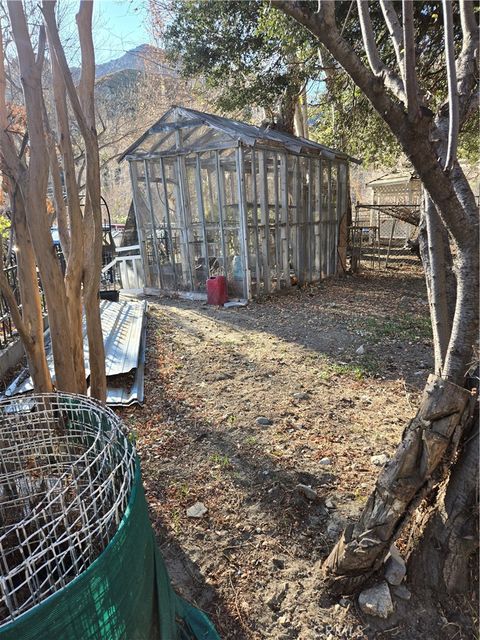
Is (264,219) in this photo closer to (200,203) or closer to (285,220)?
(285,220)

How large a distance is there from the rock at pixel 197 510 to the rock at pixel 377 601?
101 cm

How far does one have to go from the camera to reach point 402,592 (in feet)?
5.62

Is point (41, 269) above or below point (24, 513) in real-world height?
above

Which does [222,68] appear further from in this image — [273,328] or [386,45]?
[273,328]

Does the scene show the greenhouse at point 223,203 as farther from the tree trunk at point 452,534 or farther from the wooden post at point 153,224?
the tree trunk at point 452,534

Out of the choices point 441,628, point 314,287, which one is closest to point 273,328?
point 314,287

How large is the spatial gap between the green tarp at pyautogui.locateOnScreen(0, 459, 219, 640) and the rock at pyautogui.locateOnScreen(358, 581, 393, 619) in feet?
2.13

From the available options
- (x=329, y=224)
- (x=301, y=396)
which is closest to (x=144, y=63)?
(x=329, y=224)

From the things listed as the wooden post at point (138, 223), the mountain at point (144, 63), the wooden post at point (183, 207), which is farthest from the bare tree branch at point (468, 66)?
the mountain at point (144, 63)

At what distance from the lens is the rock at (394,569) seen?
1733mm

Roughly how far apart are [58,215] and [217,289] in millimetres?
5578

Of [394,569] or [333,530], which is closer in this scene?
[394,569]

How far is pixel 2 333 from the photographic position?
4.81 metres

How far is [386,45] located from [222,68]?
367 centimetres
